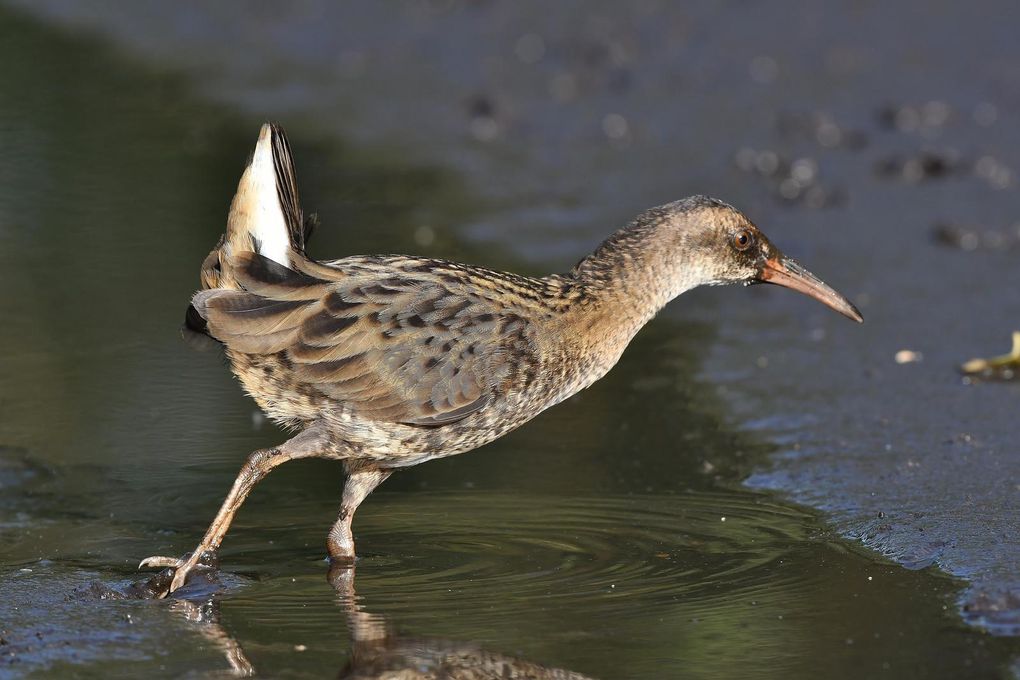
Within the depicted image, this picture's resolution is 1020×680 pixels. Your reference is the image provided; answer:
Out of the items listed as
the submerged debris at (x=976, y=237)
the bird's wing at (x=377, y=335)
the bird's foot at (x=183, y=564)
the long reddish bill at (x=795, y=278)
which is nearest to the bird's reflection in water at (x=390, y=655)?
the bird's foot at (x=183, y=564)

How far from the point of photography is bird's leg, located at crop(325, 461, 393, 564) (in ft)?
20.0

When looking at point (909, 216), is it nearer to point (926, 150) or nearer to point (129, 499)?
point (926, 150)

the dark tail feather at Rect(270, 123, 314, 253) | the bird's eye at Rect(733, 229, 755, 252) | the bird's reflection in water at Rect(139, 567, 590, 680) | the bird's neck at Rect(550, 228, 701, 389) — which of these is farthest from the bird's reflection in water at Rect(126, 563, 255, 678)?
the bird's eye at Rect(733, 229, 755, 252)

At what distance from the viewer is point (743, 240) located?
6.54 metres

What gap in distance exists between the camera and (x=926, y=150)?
35.0ft

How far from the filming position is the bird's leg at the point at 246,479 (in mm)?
5871

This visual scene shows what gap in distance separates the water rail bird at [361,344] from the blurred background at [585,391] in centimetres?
40

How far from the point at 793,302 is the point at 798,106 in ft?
10.1

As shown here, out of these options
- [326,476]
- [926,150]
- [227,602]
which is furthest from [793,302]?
[227,602]

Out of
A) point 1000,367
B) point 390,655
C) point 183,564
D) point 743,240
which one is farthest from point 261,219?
point 1000,367

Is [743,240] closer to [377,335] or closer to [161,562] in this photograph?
[377,335]

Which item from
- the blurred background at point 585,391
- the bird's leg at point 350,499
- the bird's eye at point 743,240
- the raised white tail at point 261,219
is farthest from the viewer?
the bird's eye at point 743,240

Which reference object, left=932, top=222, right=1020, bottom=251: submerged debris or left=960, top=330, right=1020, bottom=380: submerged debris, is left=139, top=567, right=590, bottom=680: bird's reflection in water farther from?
left=932, top=222, right=1020, bottom=251: submerged debris

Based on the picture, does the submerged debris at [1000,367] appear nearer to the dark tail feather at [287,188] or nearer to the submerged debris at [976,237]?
the submerged debris at [976,237]
